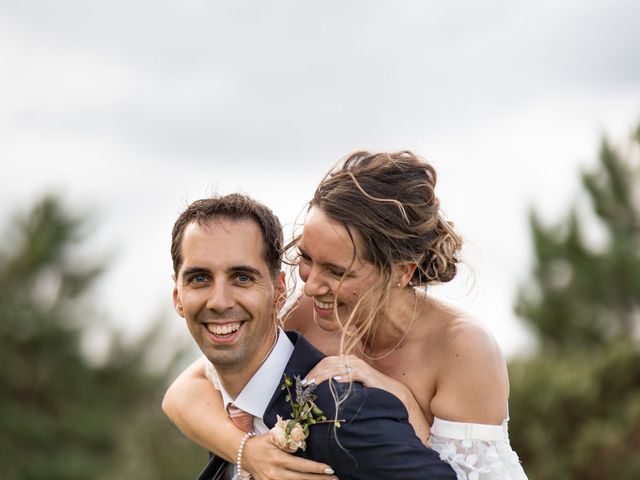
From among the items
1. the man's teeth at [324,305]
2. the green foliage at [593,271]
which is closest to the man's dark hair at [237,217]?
the man's teeth at [324,305]

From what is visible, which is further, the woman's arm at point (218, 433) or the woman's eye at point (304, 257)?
the woman's eye at point (304, 257)

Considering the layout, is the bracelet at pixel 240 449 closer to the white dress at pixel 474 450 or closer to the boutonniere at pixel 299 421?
the boutonniere at pixel 299 421

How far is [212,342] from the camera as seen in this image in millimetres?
5113

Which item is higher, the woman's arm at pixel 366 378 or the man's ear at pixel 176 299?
the man's ear at pixel 176 299

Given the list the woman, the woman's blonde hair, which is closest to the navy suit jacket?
the woman

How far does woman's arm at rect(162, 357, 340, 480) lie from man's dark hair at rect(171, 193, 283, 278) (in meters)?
0.68

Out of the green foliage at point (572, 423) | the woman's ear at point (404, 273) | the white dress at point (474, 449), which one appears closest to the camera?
the white dress at point (474, 449)

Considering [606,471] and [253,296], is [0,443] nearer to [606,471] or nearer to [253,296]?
[606,471]

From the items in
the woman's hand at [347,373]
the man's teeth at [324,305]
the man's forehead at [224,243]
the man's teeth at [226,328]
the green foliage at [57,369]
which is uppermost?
the man's forehead at [224,243]

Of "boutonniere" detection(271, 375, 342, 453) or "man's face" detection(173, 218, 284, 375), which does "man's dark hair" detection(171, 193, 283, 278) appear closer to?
"man's face" detection(173, 218, 284, 375)

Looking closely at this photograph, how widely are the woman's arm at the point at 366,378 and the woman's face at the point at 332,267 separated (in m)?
0.34

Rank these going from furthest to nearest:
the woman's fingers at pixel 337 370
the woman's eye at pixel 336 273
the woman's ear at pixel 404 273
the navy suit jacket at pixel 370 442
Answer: the woman's ear at pixel 404 273, the woman's eye at pixel 336 273, the woman's fingers at pixel 337 370, the navy suit jacket at pixel 370 442

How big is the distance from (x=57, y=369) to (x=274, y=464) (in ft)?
103

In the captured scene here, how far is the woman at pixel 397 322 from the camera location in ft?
16.9
